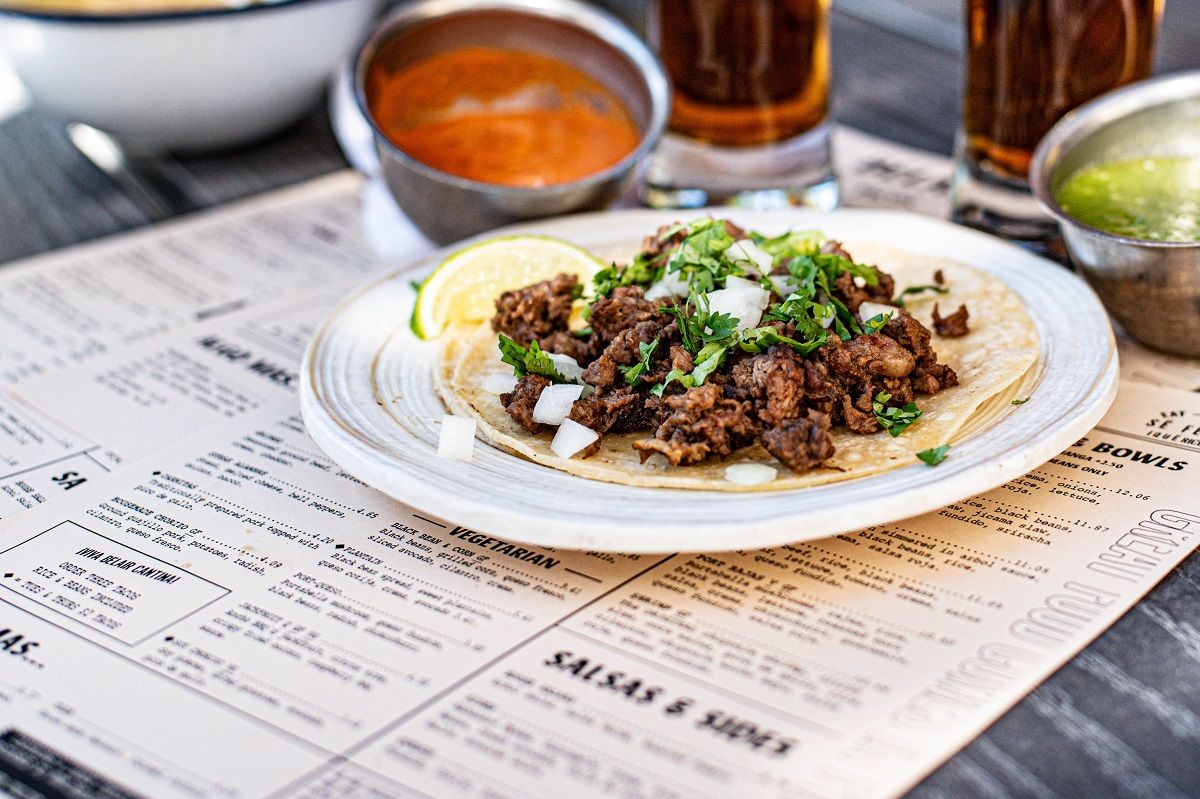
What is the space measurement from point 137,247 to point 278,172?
1.86ft

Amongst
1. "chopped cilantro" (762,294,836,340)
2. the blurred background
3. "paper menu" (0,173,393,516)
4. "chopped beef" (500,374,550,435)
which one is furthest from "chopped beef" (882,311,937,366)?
the blurred background

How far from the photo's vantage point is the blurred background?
→ 3182mm

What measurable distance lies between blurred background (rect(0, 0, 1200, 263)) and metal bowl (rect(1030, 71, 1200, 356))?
0.94 m

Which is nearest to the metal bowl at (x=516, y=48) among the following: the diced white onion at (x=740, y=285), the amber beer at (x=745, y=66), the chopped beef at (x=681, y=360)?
the amber beer at (x=745, y=66)

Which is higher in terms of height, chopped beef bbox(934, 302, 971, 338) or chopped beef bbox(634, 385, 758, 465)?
chopped beef bbox(634, 385, 758, 465)

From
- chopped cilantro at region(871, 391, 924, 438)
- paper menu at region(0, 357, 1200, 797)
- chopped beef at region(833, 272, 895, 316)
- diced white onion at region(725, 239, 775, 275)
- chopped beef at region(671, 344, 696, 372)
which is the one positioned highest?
diced white onion at region(725, 239, 775, 275)

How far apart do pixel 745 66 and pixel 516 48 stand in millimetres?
546

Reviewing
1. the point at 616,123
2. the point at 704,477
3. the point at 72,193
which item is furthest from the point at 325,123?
the point at 704,477

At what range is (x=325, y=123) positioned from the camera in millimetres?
3752

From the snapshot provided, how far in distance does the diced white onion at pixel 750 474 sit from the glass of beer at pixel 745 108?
1247 mm

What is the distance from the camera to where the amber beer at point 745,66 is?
268cm

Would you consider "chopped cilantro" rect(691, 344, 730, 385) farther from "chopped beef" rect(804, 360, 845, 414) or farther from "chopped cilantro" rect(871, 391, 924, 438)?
"chopped cilantro" rect(871, 391, 924, 438)

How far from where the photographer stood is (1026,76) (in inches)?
95.5

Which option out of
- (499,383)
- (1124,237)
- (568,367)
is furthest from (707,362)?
(1124,237)
